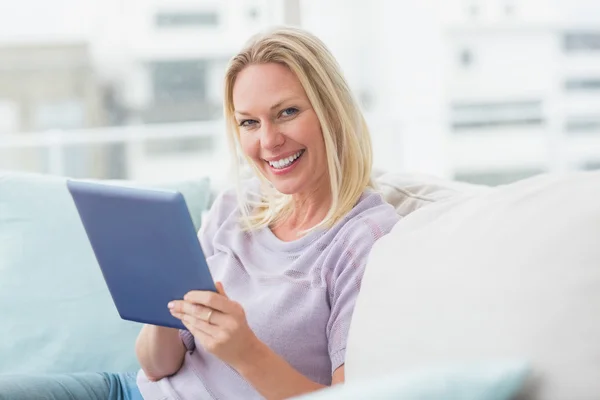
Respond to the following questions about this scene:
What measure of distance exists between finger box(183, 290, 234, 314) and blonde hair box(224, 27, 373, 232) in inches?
13.7

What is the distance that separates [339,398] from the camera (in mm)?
757

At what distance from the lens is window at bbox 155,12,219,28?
33.5ft

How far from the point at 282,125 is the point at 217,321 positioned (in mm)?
450

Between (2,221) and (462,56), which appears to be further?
(462,56)

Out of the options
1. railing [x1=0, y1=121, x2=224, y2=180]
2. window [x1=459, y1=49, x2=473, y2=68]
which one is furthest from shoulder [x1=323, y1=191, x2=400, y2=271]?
window [x1=459, y1=49, x2=473, y2=68]

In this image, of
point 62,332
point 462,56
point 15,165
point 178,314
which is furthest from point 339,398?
point 462,56

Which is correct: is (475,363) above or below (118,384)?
above

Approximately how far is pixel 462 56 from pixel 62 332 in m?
10.1

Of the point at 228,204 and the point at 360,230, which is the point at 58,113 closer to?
the point at 228,204

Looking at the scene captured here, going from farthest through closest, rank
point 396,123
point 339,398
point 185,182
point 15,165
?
point 15,165
point 396,123
point 185,182
point 339,398

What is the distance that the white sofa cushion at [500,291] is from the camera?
2.89 ft

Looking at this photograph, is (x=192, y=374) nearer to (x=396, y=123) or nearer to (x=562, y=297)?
(x=562, y=297)

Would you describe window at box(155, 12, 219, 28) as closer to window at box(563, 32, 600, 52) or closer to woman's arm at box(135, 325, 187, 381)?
window at box(563, 32, 600, 52)

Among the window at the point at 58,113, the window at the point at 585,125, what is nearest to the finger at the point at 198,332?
the window at the point at 585,125
